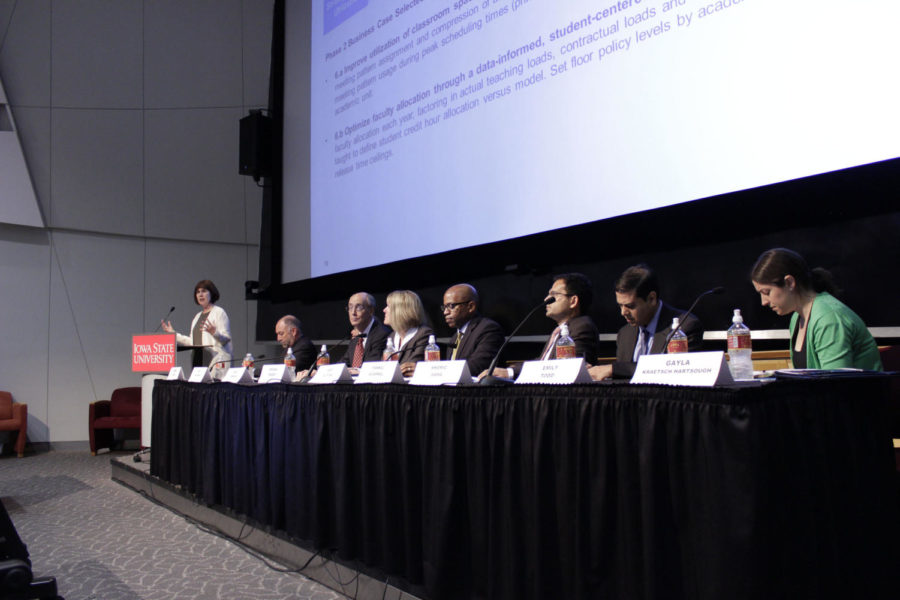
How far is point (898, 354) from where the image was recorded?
196 cm

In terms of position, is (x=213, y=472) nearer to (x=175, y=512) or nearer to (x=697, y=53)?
(x=175, y=512)

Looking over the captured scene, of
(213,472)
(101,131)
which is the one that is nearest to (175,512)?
(213,472)

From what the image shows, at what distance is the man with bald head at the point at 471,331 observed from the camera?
10.1ft

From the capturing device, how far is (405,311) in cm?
350

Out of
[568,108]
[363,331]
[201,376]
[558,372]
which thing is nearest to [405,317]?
[363,331]

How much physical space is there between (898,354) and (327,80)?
3.79 metres

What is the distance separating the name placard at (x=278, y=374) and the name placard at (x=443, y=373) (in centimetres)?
88

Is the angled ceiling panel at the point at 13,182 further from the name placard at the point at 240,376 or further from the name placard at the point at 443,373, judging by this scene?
the name placard at the point at 443,373

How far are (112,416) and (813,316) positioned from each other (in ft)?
20.4

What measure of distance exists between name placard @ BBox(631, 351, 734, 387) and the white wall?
6.70 m

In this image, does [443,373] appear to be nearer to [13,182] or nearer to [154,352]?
[154,352]

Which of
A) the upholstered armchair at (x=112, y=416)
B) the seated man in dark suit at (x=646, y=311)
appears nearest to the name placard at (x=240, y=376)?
→ the seated man in dark suit at (x=646, y=311)

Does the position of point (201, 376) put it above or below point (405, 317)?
below

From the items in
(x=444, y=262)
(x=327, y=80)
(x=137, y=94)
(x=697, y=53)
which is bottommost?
(x=444, y=262)
